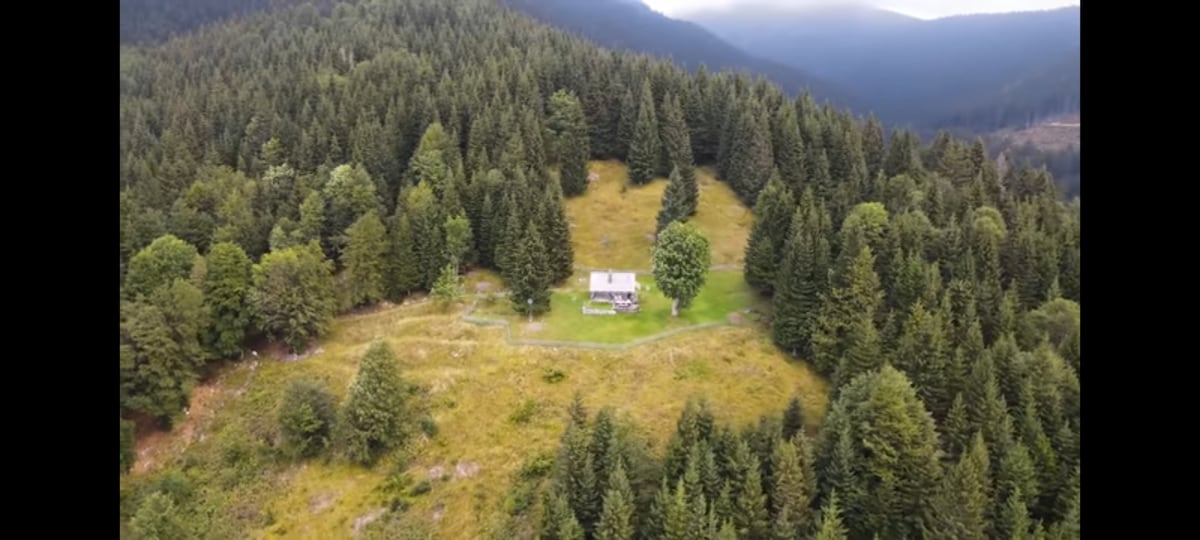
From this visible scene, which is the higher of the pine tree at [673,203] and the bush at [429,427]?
the pine tree at [673,203]

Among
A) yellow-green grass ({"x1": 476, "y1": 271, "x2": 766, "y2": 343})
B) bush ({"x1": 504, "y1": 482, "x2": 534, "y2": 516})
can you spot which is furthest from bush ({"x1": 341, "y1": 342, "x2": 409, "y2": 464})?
yellow-green grass ({"x1": 476, "y1": 271, "x2": 766, "y2": 343})

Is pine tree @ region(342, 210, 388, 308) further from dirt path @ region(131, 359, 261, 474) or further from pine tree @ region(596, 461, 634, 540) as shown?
pine tree @ region(596, 461, 634, 540)

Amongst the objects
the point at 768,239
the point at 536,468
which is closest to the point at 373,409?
the point at 536,468

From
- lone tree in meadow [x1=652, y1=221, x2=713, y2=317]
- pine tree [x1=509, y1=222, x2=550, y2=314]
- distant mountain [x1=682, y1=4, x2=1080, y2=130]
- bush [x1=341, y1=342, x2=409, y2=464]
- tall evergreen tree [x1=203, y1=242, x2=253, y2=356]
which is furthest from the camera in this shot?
pine tree [x1=509, y1=222, x2=550, y2=314]

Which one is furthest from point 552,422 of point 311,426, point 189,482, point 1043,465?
point 1043,465

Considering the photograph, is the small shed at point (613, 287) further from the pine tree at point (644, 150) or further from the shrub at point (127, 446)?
the shrub at point (127, 446)

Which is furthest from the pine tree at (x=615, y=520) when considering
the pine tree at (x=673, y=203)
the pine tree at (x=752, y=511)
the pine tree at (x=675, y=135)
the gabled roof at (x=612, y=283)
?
the pine tree at (x=675, y=135)
